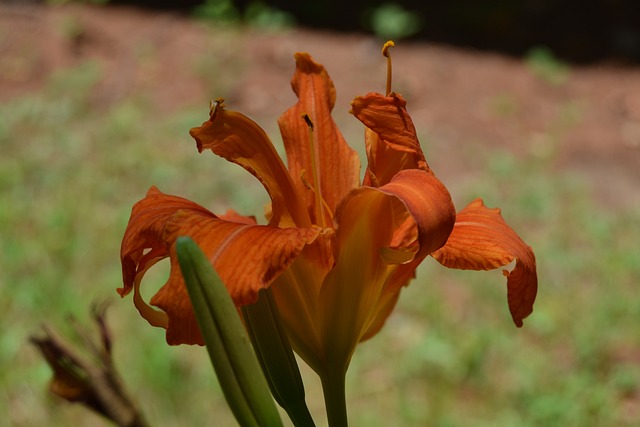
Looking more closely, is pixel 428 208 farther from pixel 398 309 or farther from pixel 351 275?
pixel 398 309

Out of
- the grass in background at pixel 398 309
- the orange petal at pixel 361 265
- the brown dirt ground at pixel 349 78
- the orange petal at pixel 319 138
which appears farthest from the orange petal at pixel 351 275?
the brown dirt ground at pixel 349 78

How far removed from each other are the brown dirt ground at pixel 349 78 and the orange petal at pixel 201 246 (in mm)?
2886

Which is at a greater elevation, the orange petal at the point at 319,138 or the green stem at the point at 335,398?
the orange petal at the point at 319,138

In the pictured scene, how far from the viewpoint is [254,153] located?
2.39 feet

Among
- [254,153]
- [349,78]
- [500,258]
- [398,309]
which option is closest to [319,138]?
[254,153]

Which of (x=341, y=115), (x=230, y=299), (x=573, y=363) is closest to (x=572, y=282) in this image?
(x=573, y=363)

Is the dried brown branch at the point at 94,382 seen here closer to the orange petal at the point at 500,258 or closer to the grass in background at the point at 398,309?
the orange petal at the point at 500,258

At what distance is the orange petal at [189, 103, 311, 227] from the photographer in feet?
2.34

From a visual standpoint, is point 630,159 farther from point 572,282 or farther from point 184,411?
point 184,411

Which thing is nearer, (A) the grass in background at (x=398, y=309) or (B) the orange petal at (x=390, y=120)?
(B) the orange petal at (x=390, y=120)

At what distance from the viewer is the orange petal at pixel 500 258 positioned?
2.14ft

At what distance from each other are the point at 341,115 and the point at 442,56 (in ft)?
2.82

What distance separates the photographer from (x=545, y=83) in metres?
4.12

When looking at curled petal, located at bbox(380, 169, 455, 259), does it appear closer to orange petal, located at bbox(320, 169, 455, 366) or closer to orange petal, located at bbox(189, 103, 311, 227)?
orange petal, located at bbox(320, 169, 455, 366)
